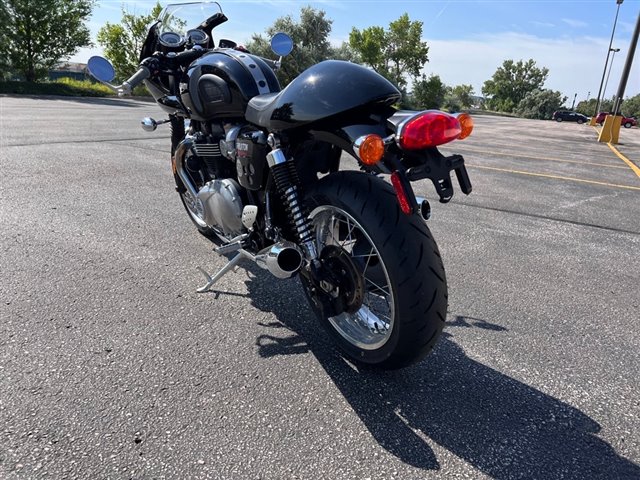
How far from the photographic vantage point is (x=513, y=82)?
8662 centimetres

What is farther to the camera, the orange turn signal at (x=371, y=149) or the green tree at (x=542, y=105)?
the green tree at (x=542, y=105)

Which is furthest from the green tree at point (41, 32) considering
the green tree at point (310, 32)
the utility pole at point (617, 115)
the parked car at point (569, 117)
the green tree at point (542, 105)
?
the green tree at point (542, 105)

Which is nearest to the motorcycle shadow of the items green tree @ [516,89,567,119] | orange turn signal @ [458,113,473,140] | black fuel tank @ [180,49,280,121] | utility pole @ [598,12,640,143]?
orange turn signal @ [458,113,473,140]

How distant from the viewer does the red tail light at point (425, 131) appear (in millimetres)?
1842

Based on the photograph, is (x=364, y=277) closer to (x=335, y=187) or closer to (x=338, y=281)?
(x=338, y=281)

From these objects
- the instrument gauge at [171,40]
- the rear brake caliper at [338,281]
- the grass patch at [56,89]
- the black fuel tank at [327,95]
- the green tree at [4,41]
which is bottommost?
the rear brake caliper at [338,281]

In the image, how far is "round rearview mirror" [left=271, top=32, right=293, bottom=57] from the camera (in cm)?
354

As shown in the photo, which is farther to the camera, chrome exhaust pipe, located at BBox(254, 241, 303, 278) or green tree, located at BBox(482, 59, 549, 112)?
green tree, located at BBox(482, 59, 549, 112)

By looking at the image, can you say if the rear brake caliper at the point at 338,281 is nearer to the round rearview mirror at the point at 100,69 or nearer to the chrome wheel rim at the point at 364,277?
the chrome wheel rim at the point at 364,277

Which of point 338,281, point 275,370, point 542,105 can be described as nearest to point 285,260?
point 338,281

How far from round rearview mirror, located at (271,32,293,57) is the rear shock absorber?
4.98ft

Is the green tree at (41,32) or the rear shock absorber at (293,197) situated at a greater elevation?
the green tree at (41,32)

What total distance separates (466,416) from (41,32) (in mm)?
32357

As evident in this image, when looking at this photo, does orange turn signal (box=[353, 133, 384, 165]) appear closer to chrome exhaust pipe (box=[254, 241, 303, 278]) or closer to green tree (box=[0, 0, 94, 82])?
chrome exhaust pipe (box=[254, 241, 303, 278])
